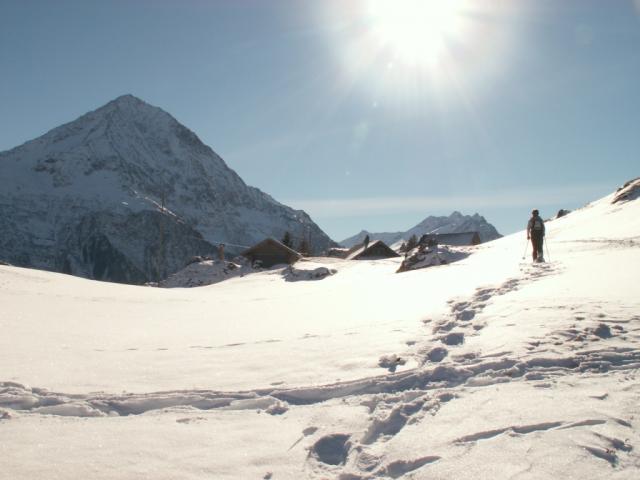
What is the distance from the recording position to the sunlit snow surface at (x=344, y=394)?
3023 mm

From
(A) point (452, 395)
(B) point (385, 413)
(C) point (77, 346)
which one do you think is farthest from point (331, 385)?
(C) point (77, 346)

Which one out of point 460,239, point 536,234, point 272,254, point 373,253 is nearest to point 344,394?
point 536,234

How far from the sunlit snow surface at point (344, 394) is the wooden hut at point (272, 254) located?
3334 cm

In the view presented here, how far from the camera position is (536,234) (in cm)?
1448

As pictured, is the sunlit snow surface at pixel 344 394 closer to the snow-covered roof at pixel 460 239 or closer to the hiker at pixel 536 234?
the hiker at pixel 536 234

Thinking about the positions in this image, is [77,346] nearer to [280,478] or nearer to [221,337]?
[221,337]

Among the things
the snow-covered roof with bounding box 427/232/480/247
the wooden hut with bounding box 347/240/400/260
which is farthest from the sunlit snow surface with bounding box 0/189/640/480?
the snow-covered roof with bounding box 427/232/480/247

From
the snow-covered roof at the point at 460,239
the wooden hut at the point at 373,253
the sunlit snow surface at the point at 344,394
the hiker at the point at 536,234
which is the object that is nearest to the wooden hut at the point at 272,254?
the wooden hut at the point at 373,253

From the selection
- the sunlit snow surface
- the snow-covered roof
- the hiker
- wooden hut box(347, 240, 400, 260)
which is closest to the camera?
the sunlit snow surface

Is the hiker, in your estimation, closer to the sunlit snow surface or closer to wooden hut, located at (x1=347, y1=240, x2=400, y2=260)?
the sunlit snow surface

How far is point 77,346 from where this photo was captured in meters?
6.46

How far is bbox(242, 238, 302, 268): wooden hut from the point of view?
4175 centimetres

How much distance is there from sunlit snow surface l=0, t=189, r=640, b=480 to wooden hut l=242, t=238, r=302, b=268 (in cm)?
3334

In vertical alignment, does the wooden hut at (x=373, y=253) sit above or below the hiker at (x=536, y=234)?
below
